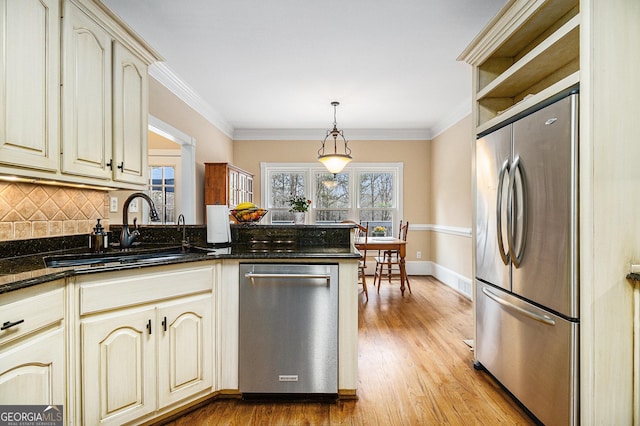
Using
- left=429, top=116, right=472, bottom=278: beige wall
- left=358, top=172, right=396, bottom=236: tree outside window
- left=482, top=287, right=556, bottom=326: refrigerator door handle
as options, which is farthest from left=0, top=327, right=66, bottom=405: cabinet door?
left=358, top=172, right=396, bottom=236: tree outside window

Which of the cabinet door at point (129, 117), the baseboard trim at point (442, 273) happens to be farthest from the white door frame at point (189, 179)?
the baseboard trim at point (442, 273)

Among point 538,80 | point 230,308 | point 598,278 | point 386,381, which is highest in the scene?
point 538,80

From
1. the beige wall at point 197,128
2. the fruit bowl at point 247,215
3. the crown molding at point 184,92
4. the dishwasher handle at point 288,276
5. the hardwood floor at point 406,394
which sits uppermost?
the crown molding at point 184,92

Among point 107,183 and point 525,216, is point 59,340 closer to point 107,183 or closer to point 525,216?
point 107,183

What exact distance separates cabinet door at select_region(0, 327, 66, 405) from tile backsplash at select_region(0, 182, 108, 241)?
2.66 feet

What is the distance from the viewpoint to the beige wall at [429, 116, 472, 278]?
4.87 metres

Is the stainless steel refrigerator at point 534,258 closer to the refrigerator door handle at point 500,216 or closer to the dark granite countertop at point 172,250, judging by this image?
the refrigerator door handle at point 500,216

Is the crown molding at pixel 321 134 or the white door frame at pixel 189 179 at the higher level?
the crown molding at pixel 321 134

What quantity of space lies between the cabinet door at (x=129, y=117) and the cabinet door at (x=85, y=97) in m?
0.05

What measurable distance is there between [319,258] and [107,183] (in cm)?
135

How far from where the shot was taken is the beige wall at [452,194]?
4.87m

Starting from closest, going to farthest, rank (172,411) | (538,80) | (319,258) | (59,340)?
(59,340) < (172,411) < (319,258) < (538,80)

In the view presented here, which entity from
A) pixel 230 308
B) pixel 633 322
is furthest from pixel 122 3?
pixel 633 322

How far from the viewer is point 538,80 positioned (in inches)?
94.3
